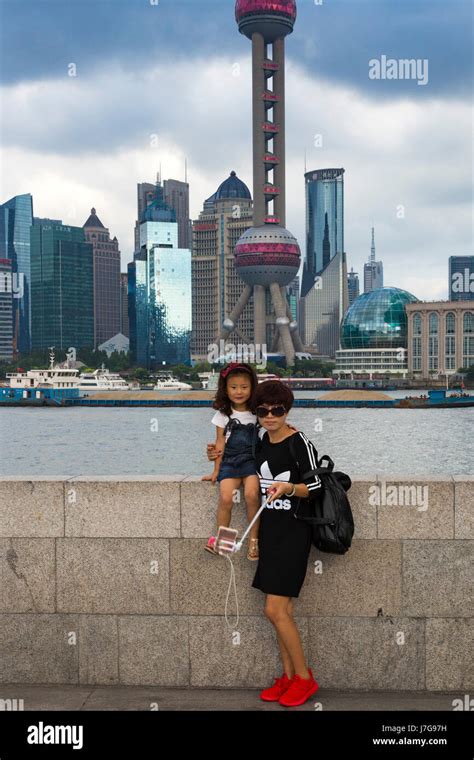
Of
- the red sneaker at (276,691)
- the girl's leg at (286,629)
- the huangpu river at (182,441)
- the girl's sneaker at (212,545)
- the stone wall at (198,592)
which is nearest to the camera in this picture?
the girl's leg at (286,629)

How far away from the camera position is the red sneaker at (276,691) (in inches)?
257

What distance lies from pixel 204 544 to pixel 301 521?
3.33 ft

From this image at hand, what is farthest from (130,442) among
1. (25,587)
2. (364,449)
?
(25,587)

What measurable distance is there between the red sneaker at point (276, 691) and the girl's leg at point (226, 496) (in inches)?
48.1

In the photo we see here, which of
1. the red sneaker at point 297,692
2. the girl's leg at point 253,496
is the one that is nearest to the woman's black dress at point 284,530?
the girl's leg at point 253,496

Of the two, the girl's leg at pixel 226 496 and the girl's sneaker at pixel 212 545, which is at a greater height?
the girl's leg at pixel 226 496

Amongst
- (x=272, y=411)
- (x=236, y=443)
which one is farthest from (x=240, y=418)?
(x=272, y=411)

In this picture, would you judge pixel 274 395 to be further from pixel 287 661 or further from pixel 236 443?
Result: pixel 287 661

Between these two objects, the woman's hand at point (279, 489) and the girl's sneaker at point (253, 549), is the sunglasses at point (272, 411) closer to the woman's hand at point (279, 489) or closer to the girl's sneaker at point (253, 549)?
the woman's hand at point (279, 489)

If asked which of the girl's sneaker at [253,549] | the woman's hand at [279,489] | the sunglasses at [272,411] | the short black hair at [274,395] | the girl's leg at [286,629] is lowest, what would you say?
the girl's leg at [286,629]

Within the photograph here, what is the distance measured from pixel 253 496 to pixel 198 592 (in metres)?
1.05

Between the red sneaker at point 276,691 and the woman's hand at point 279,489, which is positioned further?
the red sneaker at point 276,691

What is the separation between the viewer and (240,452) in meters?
6.58
